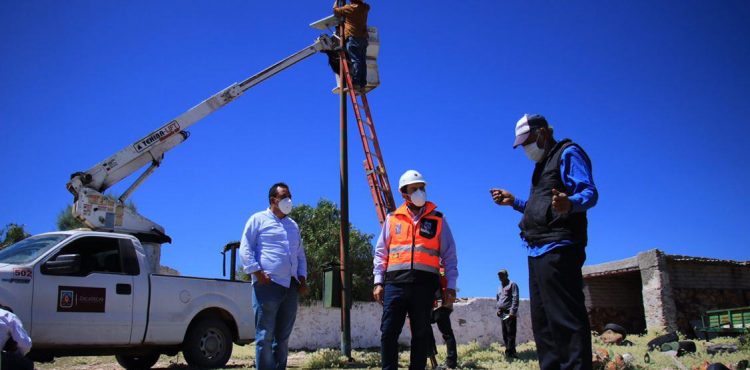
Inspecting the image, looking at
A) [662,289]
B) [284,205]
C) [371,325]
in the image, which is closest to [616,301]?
[662,289]

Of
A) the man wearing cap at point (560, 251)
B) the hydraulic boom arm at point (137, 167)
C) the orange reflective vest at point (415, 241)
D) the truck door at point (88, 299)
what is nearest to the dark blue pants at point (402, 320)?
the orange reflective vest at point (415, 241)

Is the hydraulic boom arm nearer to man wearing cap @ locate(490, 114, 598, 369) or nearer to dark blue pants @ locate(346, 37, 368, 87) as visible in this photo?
dark blue pants @ locate(346, 37, 368, 87)

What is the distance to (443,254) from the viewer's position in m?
5.16

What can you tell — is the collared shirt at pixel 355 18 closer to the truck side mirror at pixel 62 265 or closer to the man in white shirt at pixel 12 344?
the truck side mirror at pixel 62 265

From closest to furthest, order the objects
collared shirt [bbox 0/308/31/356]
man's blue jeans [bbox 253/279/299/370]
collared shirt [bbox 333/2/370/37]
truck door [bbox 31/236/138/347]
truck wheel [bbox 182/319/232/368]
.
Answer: collared shirt [bbox 0/308/31/356]
man's blue jeans [bbox 253/279/299/370]
truck door [bbox 31/236/138/347]
truck wheel [bbox 182/319/232/368]
collared shirt [bbox 333/2/370/37]

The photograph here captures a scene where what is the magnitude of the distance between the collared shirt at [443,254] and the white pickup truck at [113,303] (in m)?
3.85

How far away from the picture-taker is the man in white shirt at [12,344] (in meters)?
3.82

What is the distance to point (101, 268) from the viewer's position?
764 cm

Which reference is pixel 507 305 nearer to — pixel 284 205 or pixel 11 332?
pixel 284 205

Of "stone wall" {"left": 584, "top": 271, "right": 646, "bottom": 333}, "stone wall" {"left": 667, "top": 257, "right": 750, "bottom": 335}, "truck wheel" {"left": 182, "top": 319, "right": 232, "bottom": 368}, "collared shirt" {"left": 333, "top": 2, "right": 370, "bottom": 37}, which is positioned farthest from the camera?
"stone wall" {"left": 584, "top": 271, "right": 646, "bottom": 333}

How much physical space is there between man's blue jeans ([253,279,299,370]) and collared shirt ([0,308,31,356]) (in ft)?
6.38

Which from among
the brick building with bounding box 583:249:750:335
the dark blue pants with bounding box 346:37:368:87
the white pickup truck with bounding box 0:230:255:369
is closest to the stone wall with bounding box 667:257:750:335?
the brick building with bounding box 583:249:750:335

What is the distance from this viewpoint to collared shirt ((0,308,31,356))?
3799 millimetres

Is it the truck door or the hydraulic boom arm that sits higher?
the hydraulic boom arm
